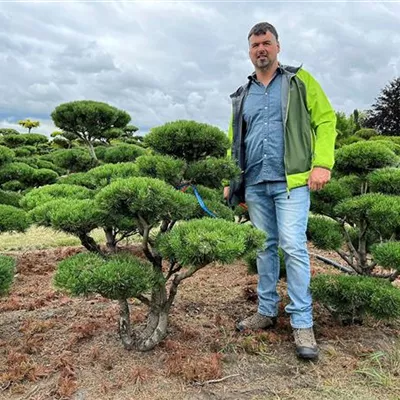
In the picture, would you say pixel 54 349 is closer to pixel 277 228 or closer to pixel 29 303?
A: pixel 29 303

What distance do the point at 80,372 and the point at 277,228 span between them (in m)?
1.45

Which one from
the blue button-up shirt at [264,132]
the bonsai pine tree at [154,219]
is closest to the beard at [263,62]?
the blue button-up shirt at [264,132]

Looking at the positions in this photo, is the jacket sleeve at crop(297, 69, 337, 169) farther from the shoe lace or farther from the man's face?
the shoe lace

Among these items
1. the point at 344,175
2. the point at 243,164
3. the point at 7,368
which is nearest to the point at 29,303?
the point at 7,368

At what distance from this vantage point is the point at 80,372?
262 centimetres


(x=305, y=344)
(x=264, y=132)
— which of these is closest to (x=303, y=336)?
(x=305, y=344)

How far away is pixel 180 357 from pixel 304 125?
5.02 feet

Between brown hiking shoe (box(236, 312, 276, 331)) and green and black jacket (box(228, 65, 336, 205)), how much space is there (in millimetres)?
944

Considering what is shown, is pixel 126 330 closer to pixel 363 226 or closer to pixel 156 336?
pixel 156 336

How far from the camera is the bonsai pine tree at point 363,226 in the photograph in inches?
116

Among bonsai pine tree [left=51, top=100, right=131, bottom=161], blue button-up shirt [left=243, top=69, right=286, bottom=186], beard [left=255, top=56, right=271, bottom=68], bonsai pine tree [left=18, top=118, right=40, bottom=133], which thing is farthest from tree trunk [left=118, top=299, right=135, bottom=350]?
bonsai pine tree [left=18, top=118, right=40, bottom=133]

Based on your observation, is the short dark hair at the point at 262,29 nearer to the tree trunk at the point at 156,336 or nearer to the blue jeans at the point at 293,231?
the blue jeans at the point at 293,231

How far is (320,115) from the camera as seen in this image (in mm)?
2840

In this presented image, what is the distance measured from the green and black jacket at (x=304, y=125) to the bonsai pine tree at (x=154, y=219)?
37cm
